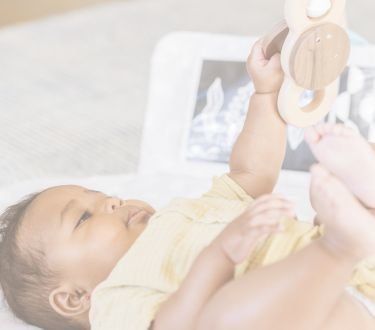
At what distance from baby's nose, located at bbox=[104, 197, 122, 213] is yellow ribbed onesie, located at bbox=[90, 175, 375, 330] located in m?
0.07

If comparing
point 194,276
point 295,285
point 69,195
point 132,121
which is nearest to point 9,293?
point 69,195

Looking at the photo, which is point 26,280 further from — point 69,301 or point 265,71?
point 265,71

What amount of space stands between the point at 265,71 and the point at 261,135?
0.23ft

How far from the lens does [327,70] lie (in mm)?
770

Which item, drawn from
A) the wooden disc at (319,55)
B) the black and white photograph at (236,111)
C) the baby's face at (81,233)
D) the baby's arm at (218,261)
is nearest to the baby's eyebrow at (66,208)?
the baby's face at (81,233)

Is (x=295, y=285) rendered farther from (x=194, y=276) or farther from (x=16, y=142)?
(x=16, y=142)

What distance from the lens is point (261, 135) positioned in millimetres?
901

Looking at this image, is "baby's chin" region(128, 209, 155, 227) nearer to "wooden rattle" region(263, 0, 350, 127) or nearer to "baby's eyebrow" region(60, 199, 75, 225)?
"baby's eyebrow" region(60, 199, 75, 225)

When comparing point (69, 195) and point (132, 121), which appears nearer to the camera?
point (69, 195)

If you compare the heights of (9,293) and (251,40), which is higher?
(251,40)

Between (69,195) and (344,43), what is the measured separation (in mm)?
339

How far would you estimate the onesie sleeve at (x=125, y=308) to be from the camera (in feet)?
2.55

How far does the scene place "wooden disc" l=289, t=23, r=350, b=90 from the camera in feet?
2.46

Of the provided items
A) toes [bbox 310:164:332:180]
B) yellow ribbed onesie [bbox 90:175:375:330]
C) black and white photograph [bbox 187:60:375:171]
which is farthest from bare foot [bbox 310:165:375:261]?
black and white photograph [bbox 187:60:375:171]
